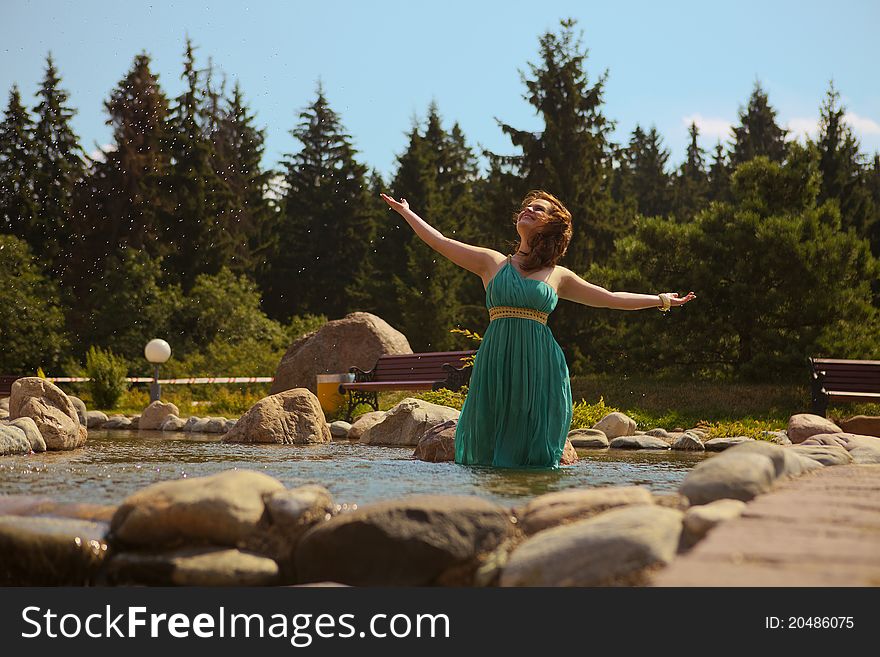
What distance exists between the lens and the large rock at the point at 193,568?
2.99 m

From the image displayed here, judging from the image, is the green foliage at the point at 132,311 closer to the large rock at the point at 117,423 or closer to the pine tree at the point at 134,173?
the pine tree at the point at 134,173

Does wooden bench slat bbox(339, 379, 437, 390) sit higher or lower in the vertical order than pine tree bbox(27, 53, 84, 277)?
lower

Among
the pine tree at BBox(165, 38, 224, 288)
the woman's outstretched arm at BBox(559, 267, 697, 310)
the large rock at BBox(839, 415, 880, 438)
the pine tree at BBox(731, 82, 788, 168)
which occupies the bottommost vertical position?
the large rock at BBox(839, 415, 880, 438)

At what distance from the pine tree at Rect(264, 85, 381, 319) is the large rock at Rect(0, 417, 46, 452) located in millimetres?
24212

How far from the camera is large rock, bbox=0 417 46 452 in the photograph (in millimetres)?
7641

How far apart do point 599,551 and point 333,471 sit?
2.95 metres

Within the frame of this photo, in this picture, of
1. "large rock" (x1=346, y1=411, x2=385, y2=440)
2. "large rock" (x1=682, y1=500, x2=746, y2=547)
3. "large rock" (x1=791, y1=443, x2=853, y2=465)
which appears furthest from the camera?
"large rock" (x1=346, y1=411, x2=385, y2=440)

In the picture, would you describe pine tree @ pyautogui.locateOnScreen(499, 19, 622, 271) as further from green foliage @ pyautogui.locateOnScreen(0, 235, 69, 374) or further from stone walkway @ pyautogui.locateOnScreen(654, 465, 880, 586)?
stone walkway @ pyautogui.locateOnScreen(654, 465, 880, 586)

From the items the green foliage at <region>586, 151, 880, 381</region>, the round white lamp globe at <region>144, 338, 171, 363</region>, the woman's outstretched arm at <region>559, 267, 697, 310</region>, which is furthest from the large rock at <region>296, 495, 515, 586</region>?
the round white lamp globe at <region>144, 338, 171, 363</region>

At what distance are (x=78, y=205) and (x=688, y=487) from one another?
2847 cm

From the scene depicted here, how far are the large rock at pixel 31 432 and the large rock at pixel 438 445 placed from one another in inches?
126

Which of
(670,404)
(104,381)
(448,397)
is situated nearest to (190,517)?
(448,397)

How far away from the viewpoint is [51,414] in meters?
8.37

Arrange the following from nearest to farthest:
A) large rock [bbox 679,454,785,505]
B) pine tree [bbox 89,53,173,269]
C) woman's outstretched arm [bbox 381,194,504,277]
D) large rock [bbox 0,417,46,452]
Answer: large rock [bbox 679,454,785,505] → woman's outstretched arm [bbox 381,194,504,277] → large rock [bbox 0,417,46,452] → pine tree [bbox 89,53,173,269]
